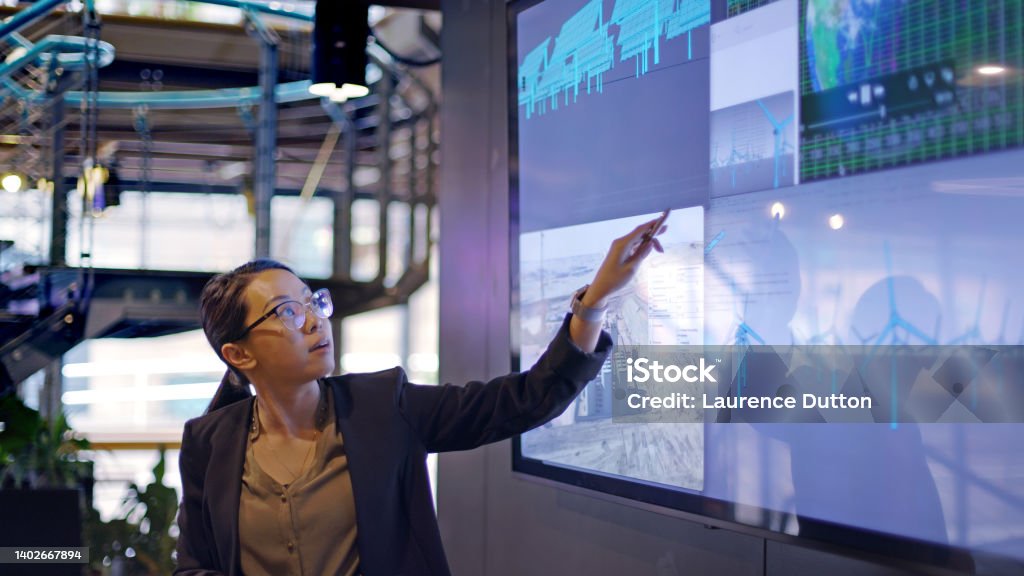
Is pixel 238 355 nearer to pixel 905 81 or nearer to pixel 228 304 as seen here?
pixel 228 304

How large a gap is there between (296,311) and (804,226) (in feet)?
3.28

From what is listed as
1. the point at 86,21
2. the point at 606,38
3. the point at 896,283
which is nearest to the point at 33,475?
the point at 86,21

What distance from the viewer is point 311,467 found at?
199 cm

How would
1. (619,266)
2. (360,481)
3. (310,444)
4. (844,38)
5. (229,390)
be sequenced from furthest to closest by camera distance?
(229,390) < (310,444) < (360,481) < (619,266) < (844,38)

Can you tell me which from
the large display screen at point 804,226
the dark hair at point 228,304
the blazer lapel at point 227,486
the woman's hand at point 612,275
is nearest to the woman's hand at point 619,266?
the woman's hand at point 612,275

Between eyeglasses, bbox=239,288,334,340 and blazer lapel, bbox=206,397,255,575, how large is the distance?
0.68 feet

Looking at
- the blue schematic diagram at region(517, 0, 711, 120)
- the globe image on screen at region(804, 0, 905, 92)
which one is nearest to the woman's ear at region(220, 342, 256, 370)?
the blue schematic diagram at region(517, 0, 711, 120)

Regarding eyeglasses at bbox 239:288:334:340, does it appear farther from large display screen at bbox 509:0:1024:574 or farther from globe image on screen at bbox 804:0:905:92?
globe image on screen at bbox 804:0:905:92

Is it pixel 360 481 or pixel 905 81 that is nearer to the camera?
pixel 905 81

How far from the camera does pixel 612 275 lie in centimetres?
175

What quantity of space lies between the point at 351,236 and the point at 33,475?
288 cm

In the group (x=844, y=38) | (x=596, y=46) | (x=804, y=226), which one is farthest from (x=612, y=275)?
(x=596, y=46)

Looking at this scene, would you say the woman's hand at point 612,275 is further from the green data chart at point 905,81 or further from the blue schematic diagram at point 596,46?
the blue schematic diagram at point 596,46

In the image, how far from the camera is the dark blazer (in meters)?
1.92
